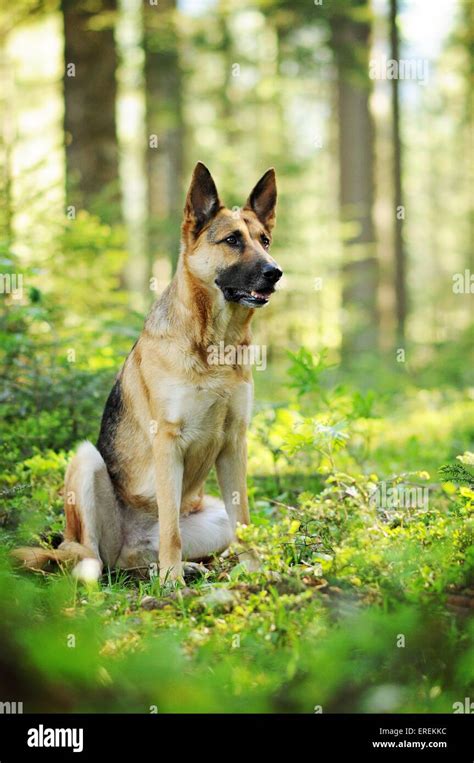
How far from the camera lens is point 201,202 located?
5.07 m

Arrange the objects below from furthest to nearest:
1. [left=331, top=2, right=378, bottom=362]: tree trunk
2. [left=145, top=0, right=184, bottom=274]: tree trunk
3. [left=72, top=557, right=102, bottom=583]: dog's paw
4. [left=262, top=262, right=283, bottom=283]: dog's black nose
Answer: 1. [left=331, top=2, right=378, bottom=362]: tree trunk
2. [left=145, top=0, right=184, bottom=274]: tree trunk
3. [left=262, top=262, right=283, bottom=283]: dog's black nose
4. [left=72, top=557, right=102, bottom=583]: dog's paw

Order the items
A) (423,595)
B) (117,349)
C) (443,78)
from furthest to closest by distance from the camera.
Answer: (443,78) → (117,349) → (423,595)

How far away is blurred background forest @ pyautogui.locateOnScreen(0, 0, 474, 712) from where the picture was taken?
333cm

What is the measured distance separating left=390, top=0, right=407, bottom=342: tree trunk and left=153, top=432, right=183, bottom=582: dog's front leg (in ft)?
41.9

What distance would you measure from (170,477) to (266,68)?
13419 millimetres

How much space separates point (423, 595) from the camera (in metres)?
3.63

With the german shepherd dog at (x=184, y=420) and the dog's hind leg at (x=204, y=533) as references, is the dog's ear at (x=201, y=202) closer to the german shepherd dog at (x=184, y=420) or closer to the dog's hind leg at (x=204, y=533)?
the german shepherd dog at (x=184, y=420)

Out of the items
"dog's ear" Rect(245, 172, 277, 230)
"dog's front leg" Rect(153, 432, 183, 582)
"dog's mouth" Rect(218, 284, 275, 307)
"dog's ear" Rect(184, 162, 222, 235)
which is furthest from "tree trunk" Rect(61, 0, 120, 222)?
"dog's front leg" Rect(153, 432, 183, 582)

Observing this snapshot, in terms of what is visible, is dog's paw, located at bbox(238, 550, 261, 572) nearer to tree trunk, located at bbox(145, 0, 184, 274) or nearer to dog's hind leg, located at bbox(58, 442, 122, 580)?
dog's hind leg, located at bbox(58, 442, 122, 580)

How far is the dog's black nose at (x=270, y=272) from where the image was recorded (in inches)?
189
